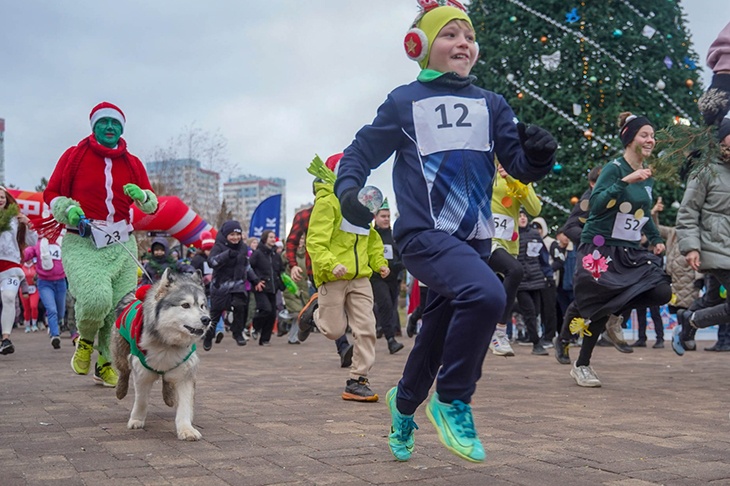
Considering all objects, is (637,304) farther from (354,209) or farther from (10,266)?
(10,266)

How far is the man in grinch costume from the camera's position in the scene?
21.7 ft

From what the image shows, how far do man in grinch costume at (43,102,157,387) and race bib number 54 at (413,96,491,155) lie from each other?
3.29 metres

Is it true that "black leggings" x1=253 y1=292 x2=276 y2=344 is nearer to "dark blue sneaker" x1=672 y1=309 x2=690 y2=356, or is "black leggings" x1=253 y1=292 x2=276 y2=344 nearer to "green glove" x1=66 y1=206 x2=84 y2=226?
"dark blue sneaker" x1=672 y1=309 x2=690 y2=356

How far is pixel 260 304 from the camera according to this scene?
14141 millimetres

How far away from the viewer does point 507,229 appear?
29.8ft

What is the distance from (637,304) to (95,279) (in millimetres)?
4556

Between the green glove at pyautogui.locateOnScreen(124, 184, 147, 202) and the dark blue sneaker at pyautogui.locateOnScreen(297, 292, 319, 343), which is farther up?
the green glove at pyautogui.locateOnScreen(124, 184, 147, 202)

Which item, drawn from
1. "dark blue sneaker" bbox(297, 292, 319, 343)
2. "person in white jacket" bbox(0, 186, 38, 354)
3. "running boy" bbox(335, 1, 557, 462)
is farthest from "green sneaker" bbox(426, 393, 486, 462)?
"person in white jacket" bbox(0, 186, 38, 354)

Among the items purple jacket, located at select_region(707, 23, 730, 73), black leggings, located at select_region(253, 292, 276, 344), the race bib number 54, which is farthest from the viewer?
black leggings, located at select_region(253, 292, 276, 344)

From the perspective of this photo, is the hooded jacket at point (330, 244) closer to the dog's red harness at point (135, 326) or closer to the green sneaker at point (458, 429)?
the dog's red harness at point (135, 326)

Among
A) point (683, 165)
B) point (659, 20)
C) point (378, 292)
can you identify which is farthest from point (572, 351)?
point (659, 20)

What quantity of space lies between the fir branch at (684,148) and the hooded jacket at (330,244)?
2.74 m

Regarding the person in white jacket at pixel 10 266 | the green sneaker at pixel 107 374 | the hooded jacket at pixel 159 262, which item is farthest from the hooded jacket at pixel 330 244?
the hooded jacket at pixel 159 262

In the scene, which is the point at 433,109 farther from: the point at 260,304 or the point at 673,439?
the point at 260,304
